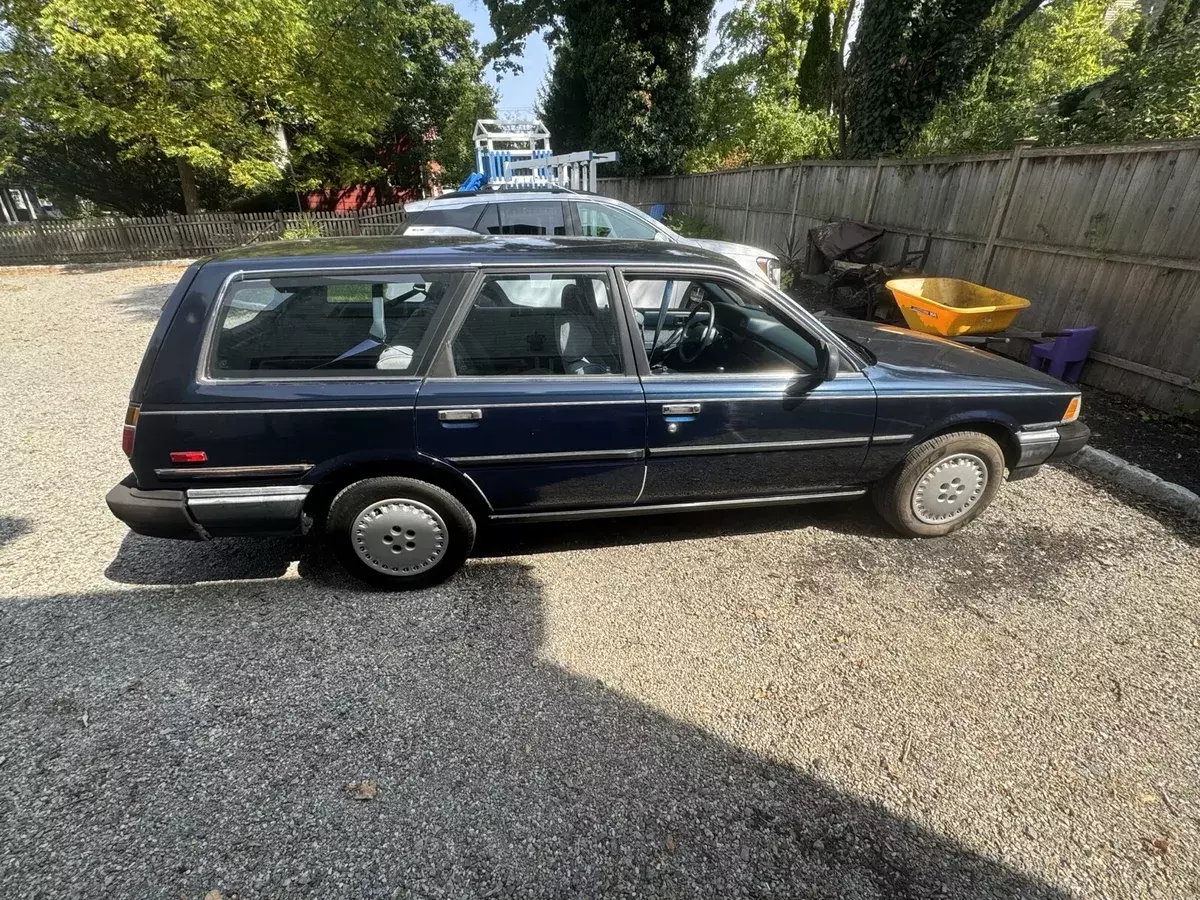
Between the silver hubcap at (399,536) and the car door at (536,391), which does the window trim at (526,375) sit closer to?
the car door at (536,391)

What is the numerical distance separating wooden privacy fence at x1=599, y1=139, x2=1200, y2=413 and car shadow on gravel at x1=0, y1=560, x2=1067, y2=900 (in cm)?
531

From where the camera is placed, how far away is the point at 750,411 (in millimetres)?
2908

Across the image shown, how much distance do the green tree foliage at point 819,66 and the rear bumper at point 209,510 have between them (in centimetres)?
2024

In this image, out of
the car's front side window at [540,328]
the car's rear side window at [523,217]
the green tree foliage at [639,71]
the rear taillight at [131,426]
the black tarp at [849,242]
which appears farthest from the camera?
the green tree foliage at [639,71]

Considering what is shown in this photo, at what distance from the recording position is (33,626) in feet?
9.18

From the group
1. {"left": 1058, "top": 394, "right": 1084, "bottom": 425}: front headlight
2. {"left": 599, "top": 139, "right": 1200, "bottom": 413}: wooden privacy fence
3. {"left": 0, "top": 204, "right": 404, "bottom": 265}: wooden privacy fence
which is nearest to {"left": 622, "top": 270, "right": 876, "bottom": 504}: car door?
{"left": 1058, "top": 394, "right": 1084, "bottom": 425}: front headlight

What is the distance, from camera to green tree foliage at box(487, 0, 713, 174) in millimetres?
17453

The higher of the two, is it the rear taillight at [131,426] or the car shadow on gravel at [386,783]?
the rear taillight at [131,426]

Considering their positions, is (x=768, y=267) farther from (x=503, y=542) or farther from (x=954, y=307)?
(x=503, y=542)

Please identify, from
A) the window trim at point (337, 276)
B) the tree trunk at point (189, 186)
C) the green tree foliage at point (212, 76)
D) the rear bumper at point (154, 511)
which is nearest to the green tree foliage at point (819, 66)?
the green tree foliage at point (212, 76)

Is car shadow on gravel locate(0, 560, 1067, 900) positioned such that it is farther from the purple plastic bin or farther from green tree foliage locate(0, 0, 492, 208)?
green tree foliage locate(0, 0, 492, 208)

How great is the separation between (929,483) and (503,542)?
2455 mm

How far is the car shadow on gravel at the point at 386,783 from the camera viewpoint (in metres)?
1.82

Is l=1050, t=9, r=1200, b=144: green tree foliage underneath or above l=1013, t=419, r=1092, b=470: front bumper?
above
